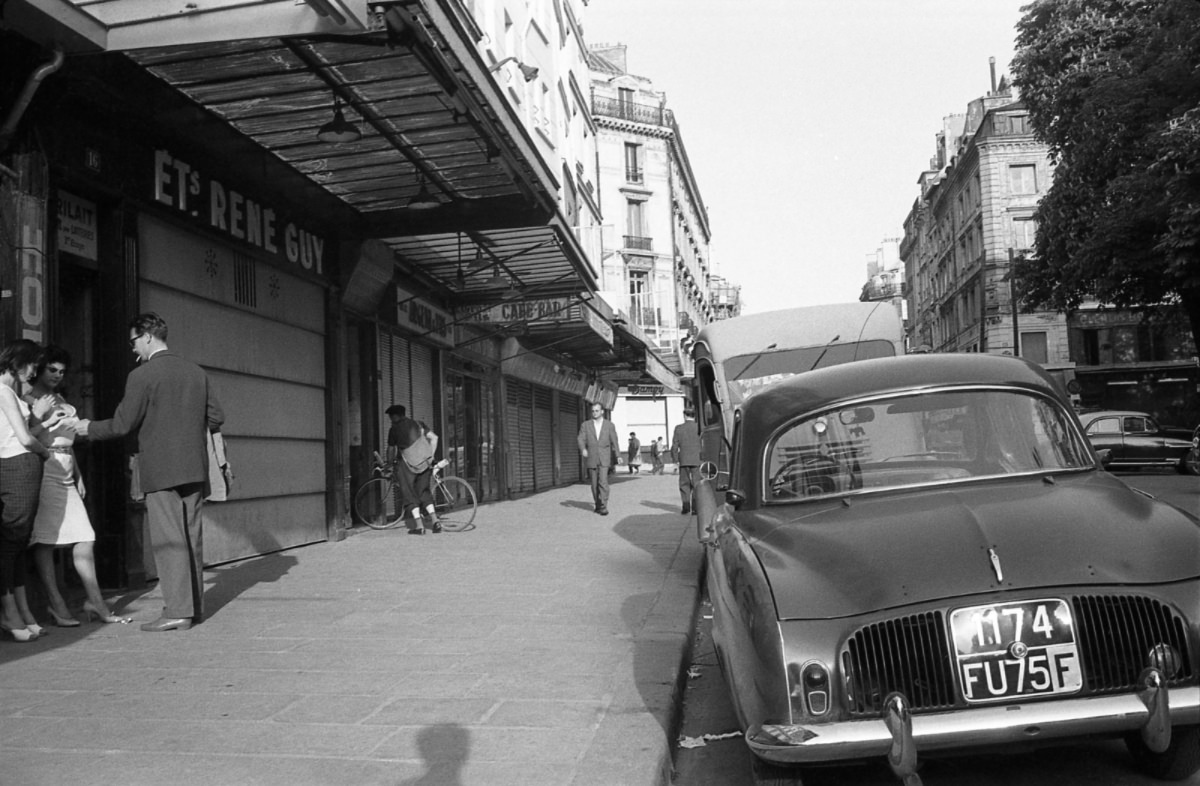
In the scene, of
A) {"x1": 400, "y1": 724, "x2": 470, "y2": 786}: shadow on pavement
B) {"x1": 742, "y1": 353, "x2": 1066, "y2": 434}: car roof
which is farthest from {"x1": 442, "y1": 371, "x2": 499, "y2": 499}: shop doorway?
{"x1": 400, "y1": 724, "x2": 470, "y2": 786}: shadow on pavement

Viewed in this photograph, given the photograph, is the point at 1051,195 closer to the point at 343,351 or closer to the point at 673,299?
the point at 343,351

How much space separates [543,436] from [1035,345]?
34.2 metres

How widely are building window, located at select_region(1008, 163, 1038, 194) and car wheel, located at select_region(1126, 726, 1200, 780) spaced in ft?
183

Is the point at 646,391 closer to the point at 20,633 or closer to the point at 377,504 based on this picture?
the point at 377,504

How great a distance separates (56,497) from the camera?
6.33 m

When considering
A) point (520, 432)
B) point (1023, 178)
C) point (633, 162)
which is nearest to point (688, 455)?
point (520, 432)

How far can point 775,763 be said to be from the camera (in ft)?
10.4

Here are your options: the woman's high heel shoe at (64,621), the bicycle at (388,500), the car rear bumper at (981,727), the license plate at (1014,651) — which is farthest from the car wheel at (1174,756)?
the bicycle at (388,500)

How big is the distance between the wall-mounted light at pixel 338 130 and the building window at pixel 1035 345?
49.4 meters

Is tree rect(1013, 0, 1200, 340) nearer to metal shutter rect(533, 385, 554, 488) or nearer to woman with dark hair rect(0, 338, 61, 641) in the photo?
metal shutter rect(533, 385, 554, 488)

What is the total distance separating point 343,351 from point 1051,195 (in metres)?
23.8

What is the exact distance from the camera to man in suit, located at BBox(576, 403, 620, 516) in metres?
17.0

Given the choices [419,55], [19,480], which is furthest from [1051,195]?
[19,480]

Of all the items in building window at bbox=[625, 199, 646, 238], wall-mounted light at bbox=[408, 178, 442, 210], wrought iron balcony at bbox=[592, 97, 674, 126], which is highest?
wrought iron balcony at bbox=[592, 97, 674, 126]
